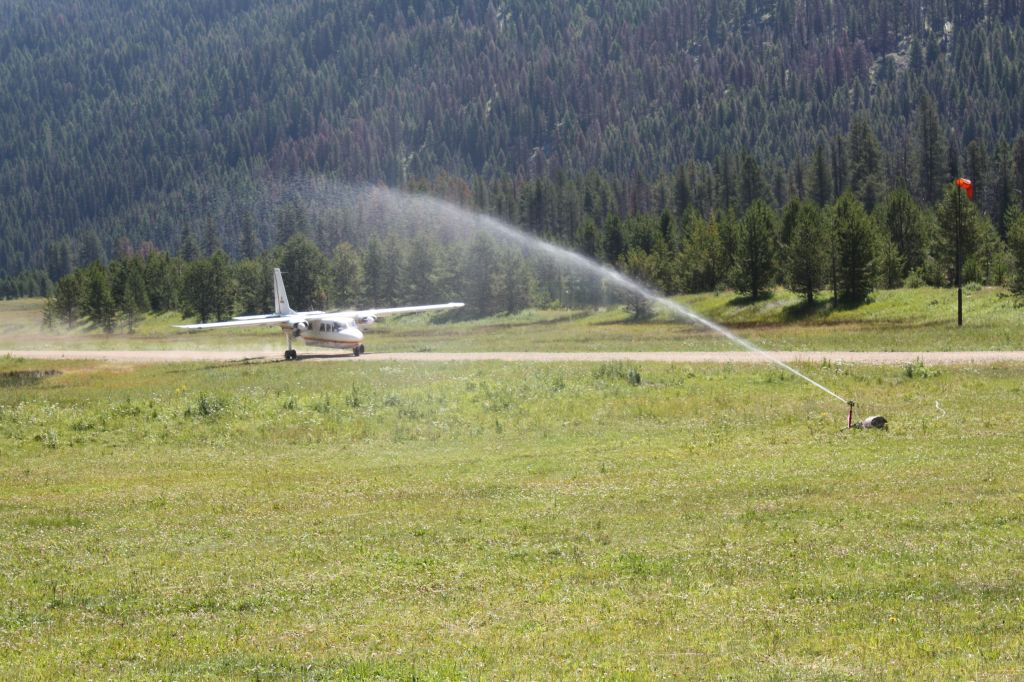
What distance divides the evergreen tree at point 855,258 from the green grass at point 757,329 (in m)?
1.40

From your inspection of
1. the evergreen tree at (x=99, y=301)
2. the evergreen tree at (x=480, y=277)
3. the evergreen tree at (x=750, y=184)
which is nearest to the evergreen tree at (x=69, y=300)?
the evergreen tree at (x=99, y=301)

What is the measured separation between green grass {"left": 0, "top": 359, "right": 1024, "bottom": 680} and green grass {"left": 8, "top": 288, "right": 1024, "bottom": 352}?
21461mm

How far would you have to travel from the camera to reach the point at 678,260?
11531 cm

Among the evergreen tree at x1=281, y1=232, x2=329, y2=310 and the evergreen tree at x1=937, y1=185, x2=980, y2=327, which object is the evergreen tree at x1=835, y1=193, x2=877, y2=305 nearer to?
the evergreen tree at x1=937, y1=185, x2=980, y2=327

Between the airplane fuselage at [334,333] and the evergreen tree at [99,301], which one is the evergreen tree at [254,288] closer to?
the evergreen tree at [99,301]

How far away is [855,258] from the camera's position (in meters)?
80.9

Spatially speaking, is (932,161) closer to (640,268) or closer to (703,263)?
(640,268)

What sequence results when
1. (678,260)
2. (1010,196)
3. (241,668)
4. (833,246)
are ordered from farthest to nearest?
(1010,196) → (678,260) → (833,246) → (241,668)

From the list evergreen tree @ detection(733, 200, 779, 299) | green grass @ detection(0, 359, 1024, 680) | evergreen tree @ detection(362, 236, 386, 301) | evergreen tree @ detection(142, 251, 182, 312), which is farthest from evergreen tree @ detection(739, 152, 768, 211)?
green grass @ detection(0, 359, 1024, 680)

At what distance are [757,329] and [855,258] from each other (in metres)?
12.4

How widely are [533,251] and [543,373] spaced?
95194 millimetres

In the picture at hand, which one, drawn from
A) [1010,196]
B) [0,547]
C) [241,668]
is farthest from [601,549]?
[1010,196]

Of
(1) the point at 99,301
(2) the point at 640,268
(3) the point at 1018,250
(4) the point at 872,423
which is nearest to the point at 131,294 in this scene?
(1) the point at 99,301

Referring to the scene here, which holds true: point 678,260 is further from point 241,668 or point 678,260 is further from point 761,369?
point 241,668
